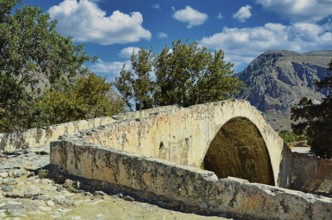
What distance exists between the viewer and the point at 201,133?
46.0 feet

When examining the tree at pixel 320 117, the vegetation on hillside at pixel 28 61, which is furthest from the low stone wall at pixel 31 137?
the tree at pixel 320 117

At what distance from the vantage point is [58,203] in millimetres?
6176

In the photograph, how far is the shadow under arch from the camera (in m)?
20.8

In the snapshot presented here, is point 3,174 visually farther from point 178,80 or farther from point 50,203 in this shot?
point 178,80

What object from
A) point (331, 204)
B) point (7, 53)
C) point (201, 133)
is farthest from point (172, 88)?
point (331, 204)

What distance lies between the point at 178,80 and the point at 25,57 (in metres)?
16.1

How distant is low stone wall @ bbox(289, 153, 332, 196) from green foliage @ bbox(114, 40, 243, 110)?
270 inches

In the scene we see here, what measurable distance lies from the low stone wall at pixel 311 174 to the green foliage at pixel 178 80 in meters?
6.86

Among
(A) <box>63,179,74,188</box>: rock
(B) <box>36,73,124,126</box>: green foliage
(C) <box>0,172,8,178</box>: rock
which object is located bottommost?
(A) <box>63,179,74,188</box>: rock

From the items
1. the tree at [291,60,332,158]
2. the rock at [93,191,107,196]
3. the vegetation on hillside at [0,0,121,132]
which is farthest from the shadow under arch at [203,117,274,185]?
the rock at [93,191,107,196]

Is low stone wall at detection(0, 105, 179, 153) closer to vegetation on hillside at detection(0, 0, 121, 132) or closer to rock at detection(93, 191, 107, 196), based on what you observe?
vegetation on hillside at detection(0, 0, 121, 132)

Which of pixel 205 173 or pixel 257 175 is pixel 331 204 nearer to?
pixel 205 173

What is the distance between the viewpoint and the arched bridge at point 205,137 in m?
9.83

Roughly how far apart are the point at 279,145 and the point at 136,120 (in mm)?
14519
